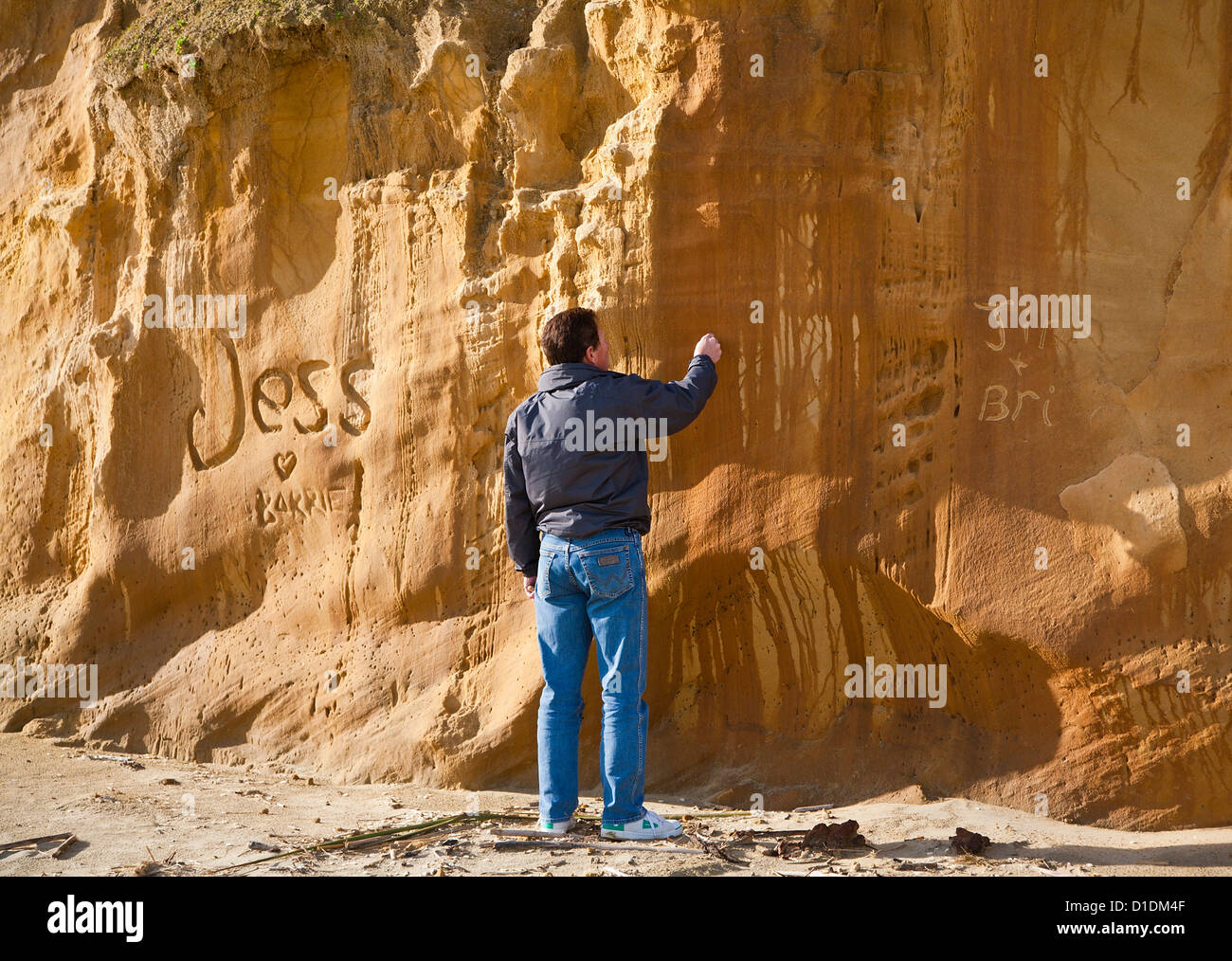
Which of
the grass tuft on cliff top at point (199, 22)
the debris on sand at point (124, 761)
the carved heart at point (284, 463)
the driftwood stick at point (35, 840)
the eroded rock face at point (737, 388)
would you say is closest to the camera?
the driftwood stick at point (35, 840)

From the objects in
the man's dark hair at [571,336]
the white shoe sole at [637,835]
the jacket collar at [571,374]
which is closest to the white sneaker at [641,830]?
the white shoe sole at [637,835]

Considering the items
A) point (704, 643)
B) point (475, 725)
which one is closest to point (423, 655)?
point (475, 725)

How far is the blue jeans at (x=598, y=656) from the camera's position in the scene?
408 centimetres

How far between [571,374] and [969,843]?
6.89 ft

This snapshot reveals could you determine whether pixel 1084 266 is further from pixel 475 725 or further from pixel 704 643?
pixel 475 725

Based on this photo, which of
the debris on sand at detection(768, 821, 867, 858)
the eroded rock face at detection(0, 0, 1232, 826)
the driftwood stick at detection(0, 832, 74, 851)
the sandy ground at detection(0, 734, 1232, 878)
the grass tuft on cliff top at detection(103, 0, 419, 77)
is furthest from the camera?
the grass tuft on cliff top at detection(103, 0, 419, 77)

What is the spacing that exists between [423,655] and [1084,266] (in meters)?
3.47

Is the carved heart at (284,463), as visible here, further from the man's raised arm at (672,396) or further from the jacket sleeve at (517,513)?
the man's raised arm at (672,396)

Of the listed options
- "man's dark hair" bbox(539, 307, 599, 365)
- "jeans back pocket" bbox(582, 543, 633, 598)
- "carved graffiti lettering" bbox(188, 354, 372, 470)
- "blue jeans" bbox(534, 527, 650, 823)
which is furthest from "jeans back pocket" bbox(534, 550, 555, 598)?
"carved graffiti lettering" bbox(188, 354, 372, 470)

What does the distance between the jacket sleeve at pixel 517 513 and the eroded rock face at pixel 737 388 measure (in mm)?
1044

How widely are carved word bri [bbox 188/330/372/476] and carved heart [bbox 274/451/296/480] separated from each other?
14 centimetres

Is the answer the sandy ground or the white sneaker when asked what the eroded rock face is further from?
the white sneaker

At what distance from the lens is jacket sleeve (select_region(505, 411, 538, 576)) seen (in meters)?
4.36

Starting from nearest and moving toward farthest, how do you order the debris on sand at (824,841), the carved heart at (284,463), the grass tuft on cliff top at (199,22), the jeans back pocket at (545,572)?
the debris on sand at (824,841) < the jeans back pocket at (545,572) < the grass tuft on cliff top at (199,22) < the carved heart at (284,463)
